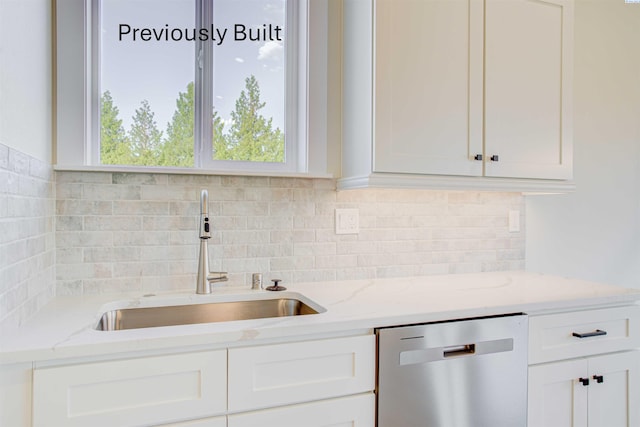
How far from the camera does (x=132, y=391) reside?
3.41 ft

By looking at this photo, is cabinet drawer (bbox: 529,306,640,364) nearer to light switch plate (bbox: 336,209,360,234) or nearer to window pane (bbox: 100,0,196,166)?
light switch plate (bbox: 336,209,360,234)

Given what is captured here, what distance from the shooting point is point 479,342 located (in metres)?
1.38

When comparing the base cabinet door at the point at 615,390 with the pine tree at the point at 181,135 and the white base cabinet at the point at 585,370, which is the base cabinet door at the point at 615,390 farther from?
the pine tree at the point at 181,135

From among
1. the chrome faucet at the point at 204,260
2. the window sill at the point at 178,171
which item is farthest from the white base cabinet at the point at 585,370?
the chrome faucet at the point at 204,260

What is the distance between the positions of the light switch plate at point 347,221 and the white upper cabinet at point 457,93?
16 cm

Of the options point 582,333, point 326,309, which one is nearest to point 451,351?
point 326,309

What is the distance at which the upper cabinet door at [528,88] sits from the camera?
1.71 metres

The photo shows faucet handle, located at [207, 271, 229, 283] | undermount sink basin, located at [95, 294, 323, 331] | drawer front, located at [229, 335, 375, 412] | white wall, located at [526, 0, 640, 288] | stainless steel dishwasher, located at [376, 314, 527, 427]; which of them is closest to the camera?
drawer front, located at [229, 335, 375, 412]

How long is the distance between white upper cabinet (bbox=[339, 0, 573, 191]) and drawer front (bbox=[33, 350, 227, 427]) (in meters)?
0.91

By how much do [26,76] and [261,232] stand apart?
954 millimetres

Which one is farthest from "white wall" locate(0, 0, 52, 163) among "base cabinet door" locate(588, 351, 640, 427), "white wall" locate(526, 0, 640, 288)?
"white wall" locate(526, 0, 640, 288)

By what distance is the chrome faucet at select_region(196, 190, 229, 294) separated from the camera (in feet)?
5.01

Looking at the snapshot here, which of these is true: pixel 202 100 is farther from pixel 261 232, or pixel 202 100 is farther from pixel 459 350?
pixel 459 350

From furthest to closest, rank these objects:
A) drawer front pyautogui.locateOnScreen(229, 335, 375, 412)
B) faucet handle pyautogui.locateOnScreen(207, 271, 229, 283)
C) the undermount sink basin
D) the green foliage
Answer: the green foliage, faucet handle pyautogui.locateOnScreen(207, 271, 229, 283), the undermount sink basin, drawer front pyautogui.locateOnScreen(229, 335, 375, 412)
